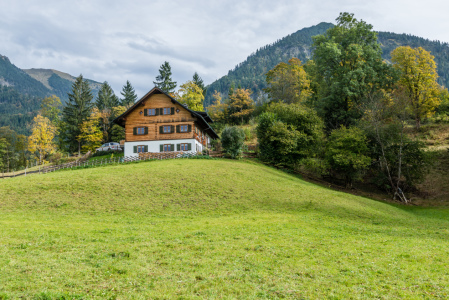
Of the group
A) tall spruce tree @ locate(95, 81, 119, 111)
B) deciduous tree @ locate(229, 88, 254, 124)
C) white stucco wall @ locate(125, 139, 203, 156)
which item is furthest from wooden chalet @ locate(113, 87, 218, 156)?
tall spruce tree @ locate(95, 81, 119, 111)

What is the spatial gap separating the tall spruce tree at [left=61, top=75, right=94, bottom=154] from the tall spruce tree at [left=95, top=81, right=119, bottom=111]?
6326 mm

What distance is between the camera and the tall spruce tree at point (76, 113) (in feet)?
252

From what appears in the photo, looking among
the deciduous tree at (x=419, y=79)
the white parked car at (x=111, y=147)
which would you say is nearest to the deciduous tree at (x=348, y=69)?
the deciduous tree at (x=419, y=79)

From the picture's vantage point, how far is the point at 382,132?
4103 centimetres

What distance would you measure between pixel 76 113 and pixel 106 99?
16316mm

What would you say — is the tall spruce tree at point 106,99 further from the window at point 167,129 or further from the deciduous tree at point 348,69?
the deciduous tree at point 348,69

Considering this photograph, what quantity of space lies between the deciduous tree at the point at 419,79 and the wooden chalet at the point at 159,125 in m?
37.9

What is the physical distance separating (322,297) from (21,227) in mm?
15612

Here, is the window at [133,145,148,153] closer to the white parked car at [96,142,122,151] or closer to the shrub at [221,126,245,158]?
the shrub at [221,126,245,158]

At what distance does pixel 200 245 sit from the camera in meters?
13.1

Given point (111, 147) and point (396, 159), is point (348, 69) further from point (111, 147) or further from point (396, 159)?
point (111, 147)

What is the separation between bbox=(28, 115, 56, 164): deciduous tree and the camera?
67625 millimetres

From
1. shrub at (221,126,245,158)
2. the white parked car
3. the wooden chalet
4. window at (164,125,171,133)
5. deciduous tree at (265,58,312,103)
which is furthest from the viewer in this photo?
deciduous tree at (265,58,312,103)

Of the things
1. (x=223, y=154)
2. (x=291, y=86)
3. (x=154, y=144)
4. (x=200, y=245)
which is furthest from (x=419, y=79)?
(x=200, y=245)
